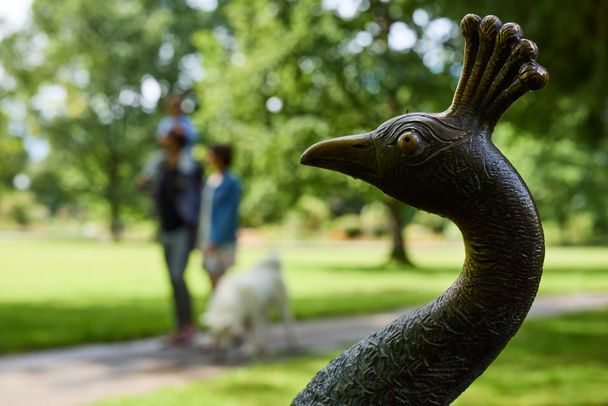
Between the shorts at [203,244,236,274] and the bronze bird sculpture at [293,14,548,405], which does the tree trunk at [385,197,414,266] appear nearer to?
the shorts at [203,244,236,274]

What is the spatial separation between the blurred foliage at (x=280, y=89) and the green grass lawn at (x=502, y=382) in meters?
2.79

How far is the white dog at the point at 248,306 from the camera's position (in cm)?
605

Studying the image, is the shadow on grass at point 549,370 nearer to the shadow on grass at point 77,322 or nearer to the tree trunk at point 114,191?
the shadow on grass at point 77,322

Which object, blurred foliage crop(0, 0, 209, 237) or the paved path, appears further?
blurred foliage crop(0, 0, 209, 237)

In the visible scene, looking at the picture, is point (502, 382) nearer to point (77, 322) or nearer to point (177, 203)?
point (177, 203)

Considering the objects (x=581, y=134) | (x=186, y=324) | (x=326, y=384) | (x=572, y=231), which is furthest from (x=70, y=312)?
(x=572, y=231)

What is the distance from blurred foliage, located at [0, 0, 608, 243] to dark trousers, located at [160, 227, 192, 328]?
3.56 meters

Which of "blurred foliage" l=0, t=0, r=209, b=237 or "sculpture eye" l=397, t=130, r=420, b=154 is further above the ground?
"blurred foliage" l=0, t=0, r=209, b=237

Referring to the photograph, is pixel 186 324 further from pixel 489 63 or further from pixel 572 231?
pixel 572 231

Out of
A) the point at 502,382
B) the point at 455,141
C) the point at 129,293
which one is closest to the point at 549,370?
the point at 502,382

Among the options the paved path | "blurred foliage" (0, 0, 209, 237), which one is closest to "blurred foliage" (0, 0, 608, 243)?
"blurred foliage" (0, 0, 209, 237)

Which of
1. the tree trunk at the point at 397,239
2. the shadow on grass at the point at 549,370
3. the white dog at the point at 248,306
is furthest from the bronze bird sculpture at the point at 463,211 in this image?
the tree trunk at the point at 397,239

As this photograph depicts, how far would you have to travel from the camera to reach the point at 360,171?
1528 millimetres

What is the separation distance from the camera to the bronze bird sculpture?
144cm
